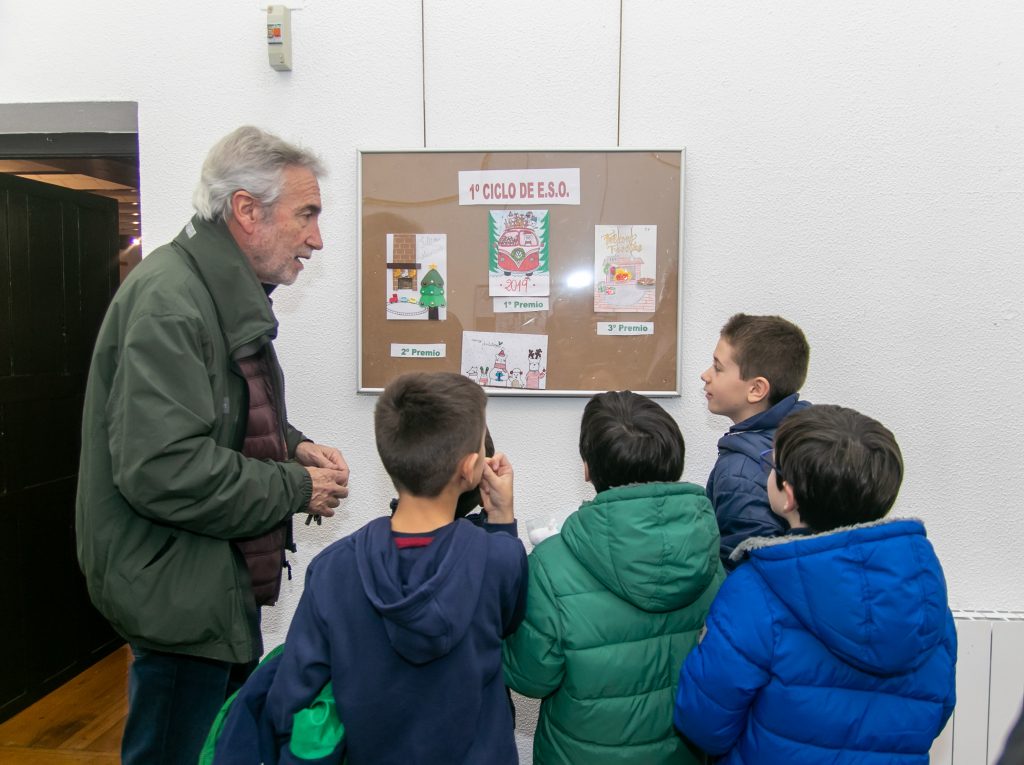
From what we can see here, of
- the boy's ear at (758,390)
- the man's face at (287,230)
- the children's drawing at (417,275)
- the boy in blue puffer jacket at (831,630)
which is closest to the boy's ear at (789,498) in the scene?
the boy in blue puffer jacket at (831,630)

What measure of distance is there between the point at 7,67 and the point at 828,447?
2604mm

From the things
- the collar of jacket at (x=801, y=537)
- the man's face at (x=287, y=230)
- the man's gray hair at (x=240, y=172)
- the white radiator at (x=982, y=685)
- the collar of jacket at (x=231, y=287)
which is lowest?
the white radiator at (x=982, y=685)

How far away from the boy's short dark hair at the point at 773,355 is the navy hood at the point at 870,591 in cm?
56

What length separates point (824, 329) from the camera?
222cm

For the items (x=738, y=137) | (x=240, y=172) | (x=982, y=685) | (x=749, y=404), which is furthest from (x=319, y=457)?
(x=982, y=685)

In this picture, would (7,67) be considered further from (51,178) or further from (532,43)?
(532,43)

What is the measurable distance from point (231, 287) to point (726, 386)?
111cm

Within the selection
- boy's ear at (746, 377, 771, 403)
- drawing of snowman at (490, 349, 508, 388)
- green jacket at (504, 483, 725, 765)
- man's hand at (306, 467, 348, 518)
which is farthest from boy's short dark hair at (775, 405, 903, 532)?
drawing of snowman at (490, 349, 508, 388)

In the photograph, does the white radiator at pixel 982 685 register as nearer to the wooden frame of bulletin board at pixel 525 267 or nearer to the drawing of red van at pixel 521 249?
the wooden frame of bulletin board at pixel 525 267

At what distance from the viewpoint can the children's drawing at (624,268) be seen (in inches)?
86.7

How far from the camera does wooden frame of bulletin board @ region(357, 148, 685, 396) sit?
220 centimetres

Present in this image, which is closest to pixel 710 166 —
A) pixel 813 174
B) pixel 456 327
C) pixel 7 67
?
pixel 813 174

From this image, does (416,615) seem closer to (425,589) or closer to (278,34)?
(425,589)

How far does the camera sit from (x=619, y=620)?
A: 1.28 metres
